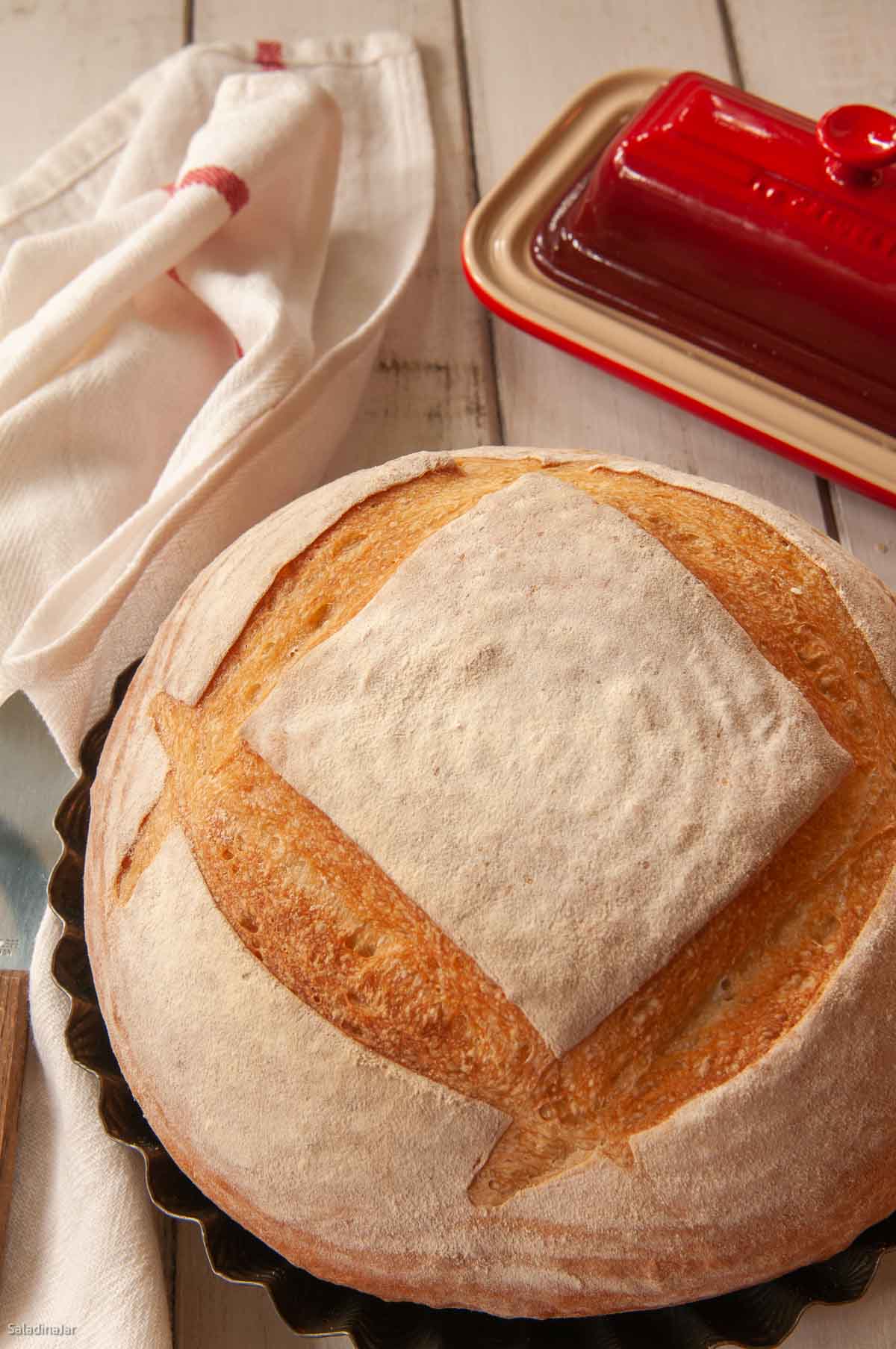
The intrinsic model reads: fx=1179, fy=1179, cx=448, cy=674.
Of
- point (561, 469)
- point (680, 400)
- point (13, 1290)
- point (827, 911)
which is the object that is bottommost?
point (13, 1290)

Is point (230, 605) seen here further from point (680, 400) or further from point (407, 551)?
point (680, 400)

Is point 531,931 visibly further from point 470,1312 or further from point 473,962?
point 470,1312

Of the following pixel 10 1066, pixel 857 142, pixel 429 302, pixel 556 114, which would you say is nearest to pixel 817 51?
pixel 556 114

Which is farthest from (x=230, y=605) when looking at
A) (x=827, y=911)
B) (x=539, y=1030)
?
(x=827, y=911)

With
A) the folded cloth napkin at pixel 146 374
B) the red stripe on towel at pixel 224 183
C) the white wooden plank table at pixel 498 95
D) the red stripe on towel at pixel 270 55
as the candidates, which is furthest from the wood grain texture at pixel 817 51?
the red stripe on towel at pixel 224 183

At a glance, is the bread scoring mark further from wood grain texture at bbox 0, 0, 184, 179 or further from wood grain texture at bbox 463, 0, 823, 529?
wood grain texture at bbox 0, 0, 184, 179

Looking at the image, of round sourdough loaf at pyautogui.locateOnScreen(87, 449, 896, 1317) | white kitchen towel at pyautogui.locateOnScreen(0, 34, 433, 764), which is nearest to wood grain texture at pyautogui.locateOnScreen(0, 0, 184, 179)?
white kitchen towel at pyautogui.locateOnScreen(0, 34, 433, 764)
